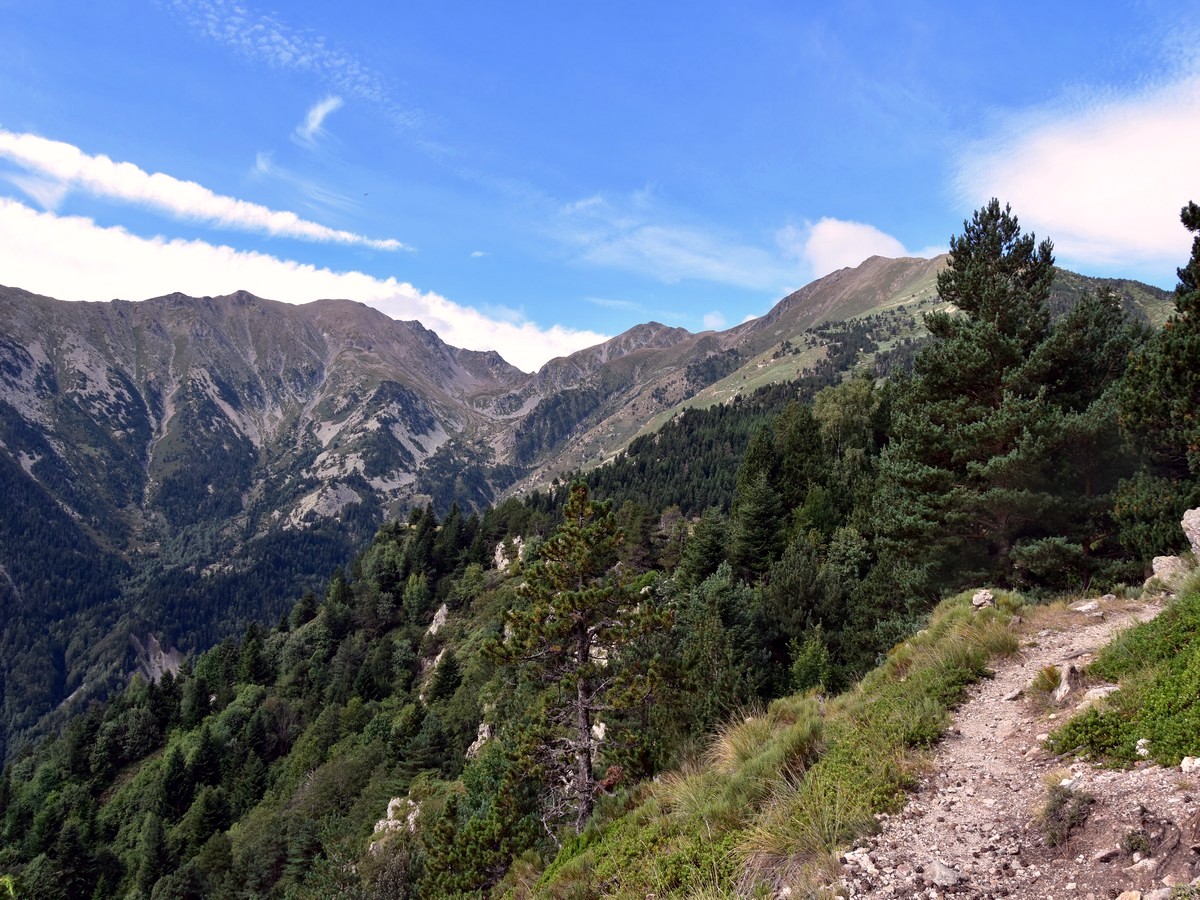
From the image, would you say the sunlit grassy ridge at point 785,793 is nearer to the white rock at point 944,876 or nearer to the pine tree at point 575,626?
the white rock at point 944,876

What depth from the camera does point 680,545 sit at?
56.6 metres

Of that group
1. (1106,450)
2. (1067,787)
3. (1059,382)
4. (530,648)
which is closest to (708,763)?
(1067,787)

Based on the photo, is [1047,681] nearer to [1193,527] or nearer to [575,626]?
[1193,527]

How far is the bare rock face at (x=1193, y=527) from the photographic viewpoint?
506 inches

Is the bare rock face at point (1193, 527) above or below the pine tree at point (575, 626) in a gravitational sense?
above

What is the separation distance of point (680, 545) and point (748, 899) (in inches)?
1987

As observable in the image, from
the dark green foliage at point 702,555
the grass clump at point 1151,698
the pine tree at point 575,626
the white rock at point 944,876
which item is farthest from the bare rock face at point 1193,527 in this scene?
the dark green foliage at point 702,555

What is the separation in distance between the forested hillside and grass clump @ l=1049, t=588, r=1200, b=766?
219 centimetres

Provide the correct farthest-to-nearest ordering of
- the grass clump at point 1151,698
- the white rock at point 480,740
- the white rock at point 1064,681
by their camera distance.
→ the white rock at point 480,740 < the white rock at point 1064,681 < the grass clump at point 1151,698

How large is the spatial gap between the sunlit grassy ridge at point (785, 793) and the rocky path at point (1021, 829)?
0.39 m

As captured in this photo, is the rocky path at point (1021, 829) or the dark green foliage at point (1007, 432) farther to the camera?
the dark green foliage at point (1007, 432)

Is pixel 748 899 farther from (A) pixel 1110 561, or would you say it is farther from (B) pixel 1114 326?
(B) pixel 1114 326

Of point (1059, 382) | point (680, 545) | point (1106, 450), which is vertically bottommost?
point (680, 545)

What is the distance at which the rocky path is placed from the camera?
5.30 metres
